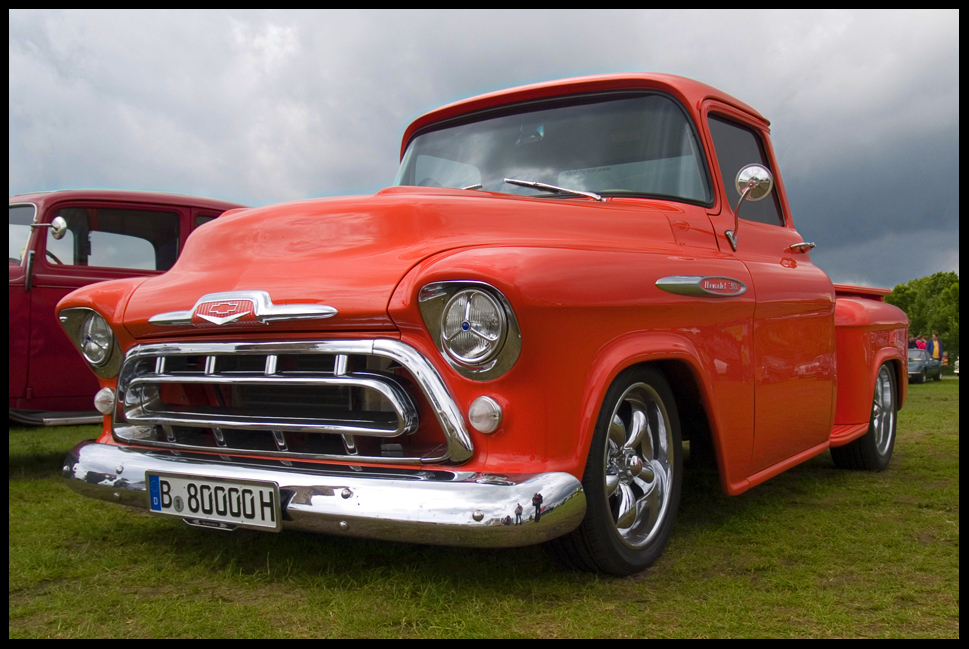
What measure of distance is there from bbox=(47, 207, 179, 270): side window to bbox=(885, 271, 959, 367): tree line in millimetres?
57544

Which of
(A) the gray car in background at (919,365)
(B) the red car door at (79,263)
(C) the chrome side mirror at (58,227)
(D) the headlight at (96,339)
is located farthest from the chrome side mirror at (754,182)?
(A) the gray car in background at (919,365)

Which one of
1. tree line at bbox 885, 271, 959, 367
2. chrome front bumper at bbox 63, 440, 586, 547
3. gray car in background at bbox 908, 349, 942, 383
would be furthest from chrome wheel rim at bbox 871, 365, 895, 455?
tree line at bbox 885, 271, 959, 367

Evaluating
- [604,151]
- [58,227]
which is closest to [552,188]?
[604,151]

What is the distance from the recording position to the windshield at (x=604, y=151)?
3.42 metres

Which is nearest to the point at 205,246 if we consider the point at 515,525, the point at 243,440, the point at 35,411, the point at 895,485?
the point at 243,440

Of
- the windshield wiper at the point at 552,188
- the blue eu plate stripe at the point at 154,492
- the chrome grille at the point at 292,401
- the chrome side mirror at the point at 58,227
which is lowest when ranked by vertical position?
the blue eu plate stripe at the point at 154,492

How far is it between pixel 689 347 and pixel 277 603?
159cm

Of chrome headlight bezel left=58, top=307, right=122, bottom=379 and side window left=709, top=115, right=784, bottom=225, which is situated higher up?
side window left=709, top=115, right=784, bottom=225

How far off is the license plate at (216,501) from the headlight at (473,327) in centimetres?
68

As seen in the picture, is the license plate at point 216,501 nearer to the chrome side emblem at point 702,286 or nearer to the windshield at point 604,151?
the chrome side emblem at point 702,286

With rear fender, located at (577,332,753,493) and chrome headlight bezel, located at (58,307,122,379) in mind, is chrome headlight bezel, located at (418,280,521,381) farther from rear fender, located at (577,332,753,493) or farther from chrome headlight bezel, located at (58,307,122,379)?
chrome headlight bezel, located at (58,307,122,379)

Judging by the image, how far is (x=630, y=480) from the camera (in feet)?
9.41

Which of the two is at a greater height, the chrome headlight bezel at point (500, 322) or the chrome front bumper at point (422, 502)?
the chrome headlight bezel at point (500, 322)

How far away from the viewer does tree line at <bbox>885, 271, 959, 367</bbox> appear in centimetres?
5875
